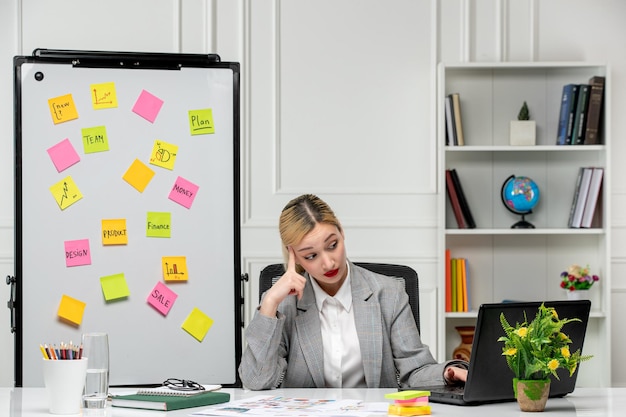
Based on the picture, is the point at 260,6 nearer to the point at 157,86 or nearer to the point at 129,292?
the point at 157,86

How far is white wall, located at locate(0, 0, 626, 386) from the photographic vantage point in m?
4.05

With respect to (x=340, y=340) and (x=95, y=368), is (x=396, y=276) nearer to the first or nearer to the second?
(x=340, y=340)

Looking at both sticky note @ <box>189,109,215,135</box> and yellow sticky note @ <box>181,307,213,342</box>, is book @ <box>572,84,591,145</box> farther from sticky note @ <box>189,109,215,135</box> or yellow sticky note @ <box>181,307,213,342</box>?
yellow sticky note @ <box>181,307,213,342</box>

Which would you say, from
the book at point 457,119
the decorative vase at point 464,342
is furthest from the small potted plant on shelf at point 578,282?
the book at point 457,119

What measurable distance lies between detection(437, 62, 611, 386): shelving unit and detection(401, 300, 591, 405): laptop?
2045 mm

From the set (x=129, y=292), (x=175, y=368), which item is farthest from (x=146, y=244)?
(x=175, y=368)

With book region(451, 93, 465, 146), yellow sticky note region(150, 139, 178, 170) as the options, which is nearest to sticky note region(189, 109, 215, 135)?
yellow sticky note region(150, 139, 178, 170)

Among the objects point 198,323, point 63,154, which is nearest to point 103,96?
point 63,154

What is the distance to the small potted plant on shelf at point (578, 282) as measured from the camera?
3951 millimetres

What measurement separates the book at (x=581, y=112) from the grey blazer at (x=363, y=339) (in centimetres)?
176

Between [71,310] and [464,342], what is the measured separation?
1.71 metres

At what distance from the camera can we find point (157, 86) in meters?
3.68

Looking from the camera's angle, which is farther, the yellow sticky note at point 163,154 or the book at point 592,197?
the book at point 592,197

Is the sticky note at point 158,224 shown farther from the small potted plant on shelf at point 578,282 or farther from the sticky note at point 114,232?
the small potted plant on shelf at point 578,282
